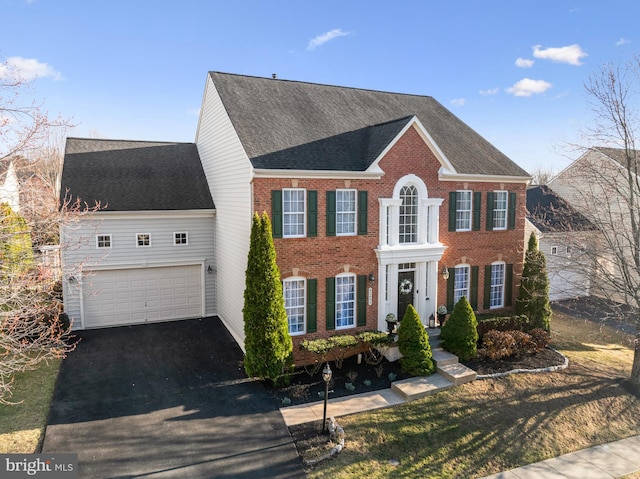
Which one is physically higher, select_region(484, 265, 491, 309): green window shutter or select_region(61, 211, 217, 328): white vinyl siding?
select_region(61, 211, 217, 328): white vinyl siding

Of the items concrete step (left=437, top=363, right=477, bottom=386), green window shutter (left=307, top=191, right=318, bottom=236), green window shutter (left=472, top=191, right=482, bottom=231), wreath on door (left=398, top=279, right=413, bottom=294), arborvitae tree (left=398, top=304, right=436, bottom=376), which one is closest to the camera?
concrete step (left=437, top=363, right=477, bottom=386)

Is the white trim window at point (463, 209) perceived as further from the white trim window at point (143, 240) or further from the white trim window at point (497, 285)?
the white trim window at point (143, 240)

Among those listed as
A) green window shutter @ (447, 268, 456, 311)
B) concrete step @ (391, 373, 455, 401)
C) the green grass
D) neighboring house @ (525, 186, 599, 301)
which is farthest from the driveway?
neighboring house @ (525, 186, 599, 301)

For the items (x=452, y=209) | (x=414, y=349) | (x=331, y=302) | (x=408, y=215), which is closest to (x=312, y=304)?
(x=331, y=302)

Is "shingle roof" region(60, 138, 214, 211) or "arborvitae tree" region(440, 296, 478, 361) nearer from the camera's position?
"arborvitae tree" region(440, 296, 478, 361)

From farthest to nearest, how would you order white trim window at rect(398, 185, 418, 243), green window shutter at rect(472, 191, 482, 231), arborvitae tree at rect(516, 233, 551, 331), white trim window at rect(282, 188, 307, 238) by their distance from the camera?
green window shutter at rect(472, 191, 482, 231)
arborvitae tree at rect(516, 233, 551, 331)
white trim window at rect(398, 185, 418, 243)
white trim window at rect(282, 188, 307, 238)

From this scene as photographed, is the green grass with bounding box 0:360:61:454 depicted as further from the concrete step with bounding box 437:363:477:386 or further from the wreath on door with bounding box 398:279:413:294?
the wreath on door with bounding box 398:279:413:294
